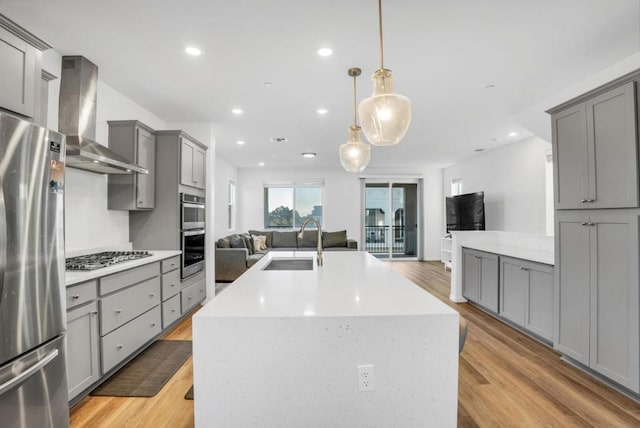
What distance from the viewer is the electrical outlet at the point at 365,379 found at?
1382mm

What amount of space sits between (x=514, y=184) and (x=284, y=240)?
5.02m

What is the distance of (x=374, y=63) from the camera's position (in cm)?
285

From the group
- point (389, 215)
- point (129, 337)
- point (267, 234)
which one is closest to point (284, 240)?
point (267, 234)

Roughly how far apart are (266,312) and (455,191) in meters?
8.03

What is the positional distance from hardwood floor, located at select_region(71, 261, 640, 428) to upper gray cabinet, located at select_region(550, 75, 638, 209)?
136 cm

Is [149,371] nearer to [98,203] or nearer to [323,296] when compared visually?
[98,203]

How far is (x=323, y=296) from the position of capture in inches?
64.9

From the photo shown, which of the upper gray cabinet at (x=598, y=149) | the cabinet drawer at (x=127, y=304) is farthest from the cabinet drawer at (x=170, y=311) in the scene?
the upper gray cabinet at (x=598, y=149)

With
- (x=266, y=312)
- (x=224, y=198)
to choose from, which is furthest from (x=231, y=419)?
(x=224, y=198)

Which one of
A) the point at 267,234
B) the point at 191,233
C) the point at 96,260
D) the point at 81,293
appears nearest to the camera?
the point at 81,293

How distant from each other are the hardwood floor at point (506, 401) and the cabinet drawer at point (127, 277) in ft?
2.52

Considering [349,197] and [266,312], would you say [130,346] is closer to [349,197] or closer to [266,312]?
[266,312]

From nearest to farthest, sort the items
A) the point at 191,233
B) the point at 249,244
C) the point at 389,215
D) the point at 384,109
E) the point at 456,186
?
the point at 384,109 < the point at 191,233 < the point at 249,244 < the point at 456,186 < the point at 389,215

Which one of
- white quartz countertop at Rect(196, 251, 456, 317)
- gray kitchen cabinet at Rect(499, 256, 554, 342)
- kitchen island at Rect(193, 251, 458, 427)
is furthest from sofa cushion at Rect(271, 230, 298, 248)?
kitchen island at Rect(193, 251, 458, 427)
